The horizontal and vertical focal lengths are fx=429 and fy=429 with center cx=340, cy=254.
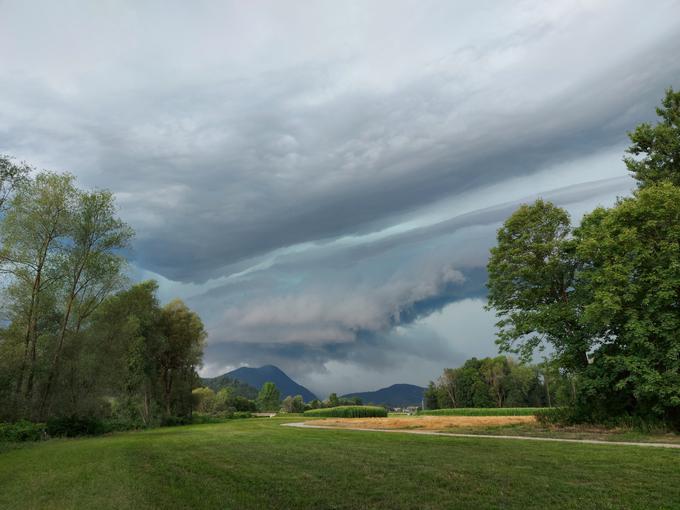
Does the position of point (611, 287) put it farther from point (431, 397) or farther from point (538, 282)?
point (431, 397)

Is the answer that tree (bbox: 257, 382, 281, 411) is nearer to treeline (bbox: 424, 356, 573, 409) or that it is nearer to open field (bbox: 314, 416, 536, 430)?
treeline (bbox: 424, 356, 573, 409)

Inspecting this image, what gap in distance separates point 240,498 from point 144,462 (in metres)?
7.86

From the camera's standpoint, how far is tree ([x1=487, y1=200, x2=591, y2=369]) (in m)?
25.5

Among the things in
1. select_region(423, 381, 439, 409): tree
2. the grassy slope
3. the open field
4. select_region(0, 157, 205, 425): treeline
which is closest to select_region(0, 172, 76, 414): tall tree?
select_region(0, 157, 205, 425): treeline

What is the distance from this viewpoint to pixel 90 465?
14.7m

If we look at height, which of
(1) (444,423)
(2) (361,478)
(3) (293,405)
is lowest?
(3) (293,405)

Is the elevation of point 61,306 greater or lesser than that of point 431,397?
greater

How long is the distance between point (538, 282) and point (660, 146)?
41.3 ft

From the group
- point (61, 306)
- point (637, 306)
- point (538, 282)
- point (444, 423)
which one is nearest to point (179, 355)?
point (61, 306)

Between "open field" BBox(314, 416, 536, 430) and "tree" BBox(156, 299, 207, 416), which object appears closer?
"open field" BBox(314, 416, 536, 430)

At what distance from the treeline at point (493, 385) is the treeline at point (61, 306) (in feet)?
253

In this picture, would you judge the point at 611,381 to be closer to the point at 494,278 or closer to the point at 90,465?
the point at 494,278

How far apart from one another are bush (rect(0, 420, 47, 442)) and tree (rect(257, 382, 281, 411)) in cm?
10070

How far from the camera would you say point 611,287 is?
21172 millimetres
